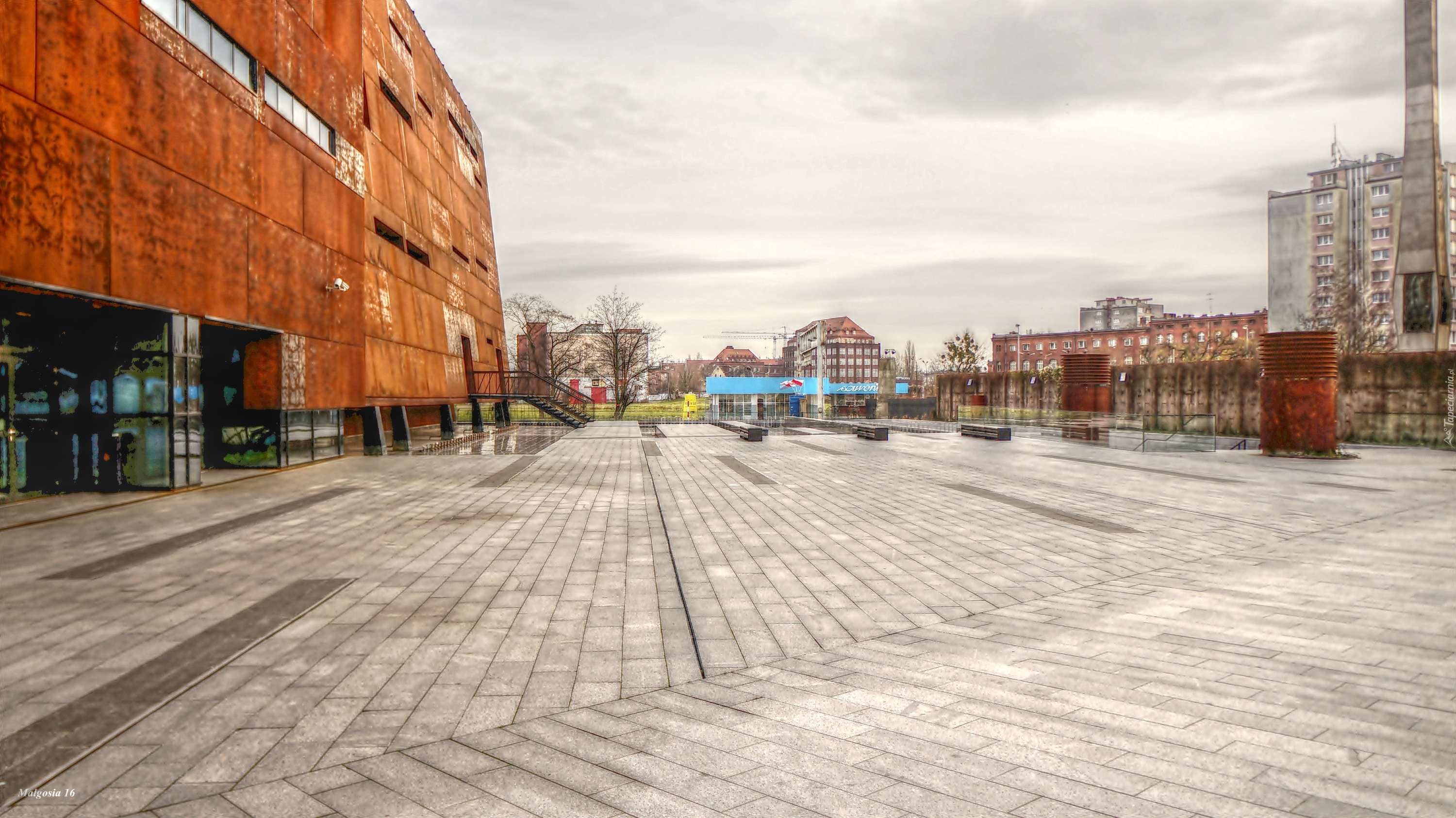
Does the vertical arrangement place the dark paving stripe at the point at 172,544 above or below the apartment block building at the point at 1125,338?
below

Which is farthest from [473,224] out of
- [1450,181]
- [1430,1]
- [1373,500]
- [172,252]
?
[1450,181]

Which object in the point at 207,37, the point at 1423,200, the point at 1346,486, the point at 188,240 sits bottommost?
the point at 1346,486

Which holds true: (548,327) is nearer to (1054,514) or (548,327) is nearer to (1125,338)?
(1054,514)

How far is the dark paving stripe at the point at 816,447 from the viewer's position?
1994 centimetres

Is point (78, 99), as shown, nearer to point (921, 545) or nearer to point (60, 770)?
point (60, 770)

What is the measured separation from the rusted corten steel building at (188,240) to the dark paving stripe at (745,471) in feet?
31.7

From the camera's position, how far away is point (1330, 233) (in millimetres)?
85250

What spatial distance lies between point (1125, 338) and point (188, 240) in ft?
412

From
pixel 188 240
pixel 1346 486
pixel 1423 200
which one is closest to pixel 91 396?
pixel 188 240

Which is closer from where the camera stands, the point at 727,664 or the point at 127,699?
the point at 127,699

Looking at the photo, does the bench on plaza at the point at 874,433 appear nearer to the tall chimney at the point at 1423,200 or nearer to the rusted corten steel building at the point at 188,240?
the rusted corten steel building at the point at 188,240

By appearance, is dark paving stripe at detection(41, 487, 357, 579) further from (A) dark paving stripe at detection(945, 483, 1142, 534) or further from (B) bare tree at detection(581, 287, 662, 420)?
(B) bare tree at detection(581, 287, 662, 420)

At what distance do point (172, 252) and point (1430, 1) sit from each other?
119ft

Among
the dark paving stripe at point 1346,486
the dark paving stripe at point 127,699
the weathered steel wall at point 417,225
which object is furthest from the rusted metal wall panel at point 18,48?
the dark paving stripe at point 1346,486
